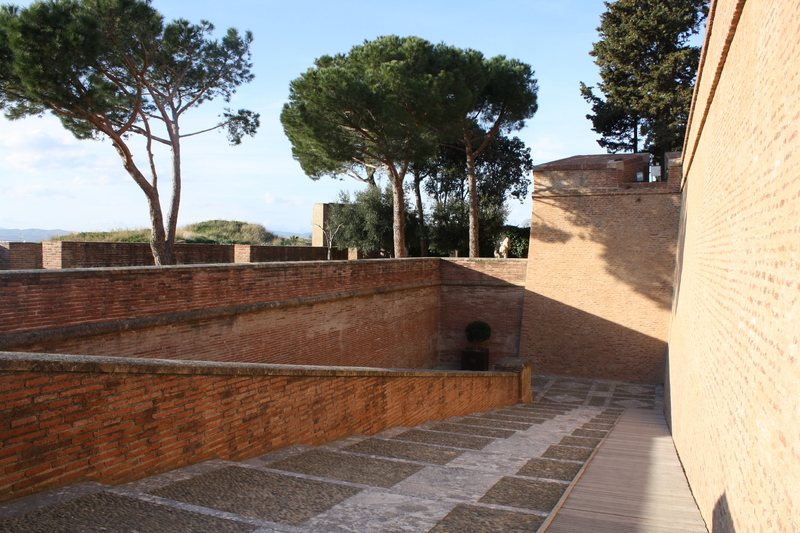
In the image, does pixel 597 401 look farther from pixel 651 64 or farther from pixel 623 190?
pixel 651 64

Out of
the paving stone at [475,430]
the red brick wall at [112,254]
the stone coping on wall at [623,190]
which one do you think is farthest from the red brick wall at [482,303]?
the paving stone at [475,430]

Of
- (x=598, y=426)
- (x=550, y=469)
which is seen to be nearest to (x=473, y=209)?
(x=598, y=426)

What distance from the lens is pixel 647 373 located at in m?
14.7

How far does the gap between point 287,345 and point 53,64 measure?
22.8 ft

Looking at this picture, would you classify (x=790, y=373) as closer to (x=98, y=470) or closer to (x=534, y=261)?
(x=98, y=470)

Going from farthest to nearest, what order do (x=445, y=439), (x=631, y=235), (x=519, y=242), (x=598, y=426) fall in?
(x=519, y=242) < (x=631, y=235) < (x=598, y=426) < (x=445, y=439)

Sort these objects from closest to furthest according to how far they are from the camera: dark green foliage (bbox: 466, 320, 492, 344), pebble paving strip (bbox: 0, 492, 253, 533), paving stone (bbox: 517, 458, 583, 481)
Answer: pebble paving strip (bbox: 0, 492, 253, 533)
paving stone (bbox: 517, 458, 583, 481)
dark green foliage (bbox: 466, 320, 492, 344)

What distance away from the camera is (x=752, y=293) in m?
3.10

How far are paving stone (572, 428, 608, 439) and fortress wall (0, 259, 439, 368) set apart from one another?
4.61 m

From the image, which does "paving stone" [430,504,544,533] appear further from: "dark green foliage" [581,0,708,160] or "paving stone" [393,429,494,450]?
"dark green foliage" [581,0,708,160]

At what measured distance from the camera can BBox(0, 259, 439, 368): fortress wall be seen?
6.16 metres

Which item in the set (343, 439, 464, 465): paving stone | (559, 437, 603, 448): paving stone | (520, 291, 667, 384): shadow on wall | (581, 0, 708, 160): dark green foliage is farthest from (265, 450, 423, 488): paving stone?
(581, 0, 708, 160): dark green foliage

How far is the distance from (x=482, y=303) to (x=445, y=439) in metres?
10.3

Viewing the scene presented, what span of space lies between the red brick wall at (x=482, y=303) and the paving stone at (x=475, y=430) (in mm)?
8834
